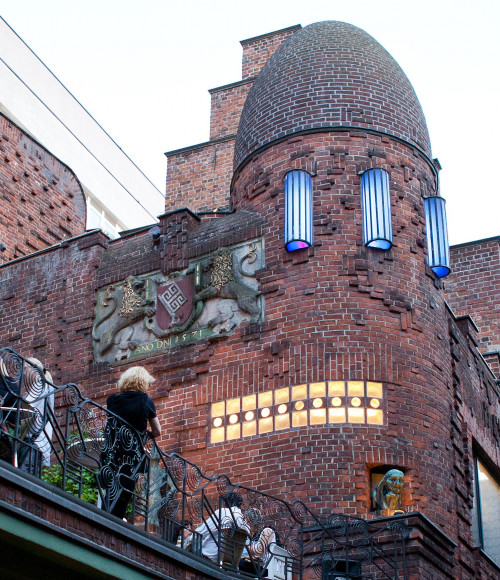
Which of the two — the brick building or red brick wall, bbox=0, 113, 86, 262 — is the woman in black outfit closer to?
the brick building

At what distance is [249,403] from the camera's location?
17016 millimetres

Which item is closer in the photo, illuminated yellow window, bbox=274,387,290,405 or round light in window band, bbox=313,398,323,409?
round light in window band, bbox=313,398,323,409

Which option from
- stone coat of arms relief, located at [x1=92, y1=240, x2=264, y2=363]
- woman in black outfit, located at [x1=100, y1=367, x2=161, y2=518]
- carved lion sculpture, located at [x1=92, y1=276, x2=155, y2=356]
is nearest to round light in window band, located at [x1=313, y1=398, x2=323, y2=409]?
stone coat of arms relief, located at [x1=92, y1=240, x2=264, y2=363]

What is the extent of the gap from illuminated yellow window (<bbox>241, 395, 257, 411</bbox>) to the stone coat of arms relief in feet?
4.20

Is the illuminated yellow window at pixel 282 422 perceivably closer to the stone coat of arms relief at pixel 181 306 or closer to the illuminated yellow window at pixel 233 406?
the illuminated yellow window at pixel 233 406

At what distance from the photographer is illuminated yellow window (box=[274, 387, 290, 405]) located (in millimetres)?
16658

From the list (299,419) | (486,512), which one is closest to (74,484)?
(299,419)

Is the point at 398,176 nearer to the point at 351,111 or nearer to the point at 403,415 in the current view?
the point at 351,111

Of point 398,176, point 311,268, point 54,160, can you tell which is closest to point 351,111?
point 398,176

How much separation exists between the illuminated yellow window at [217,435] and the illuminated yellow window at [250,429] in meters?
0.42

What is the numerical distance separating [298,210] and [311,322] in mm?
1937

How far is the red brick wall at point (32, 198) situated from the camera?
78.0 ft

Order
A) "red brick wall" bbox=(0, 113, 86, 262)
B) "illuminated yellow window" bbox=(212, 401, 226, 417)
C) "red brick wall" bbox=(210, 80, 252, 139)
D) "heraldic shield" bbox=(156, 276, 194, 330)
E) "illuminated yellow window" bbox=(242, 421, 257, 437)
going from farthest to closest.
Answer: "red brick wall" bbox=(210, 80, 252, 139)
"red brick wall" bbox=(0, 113, 86, 262)
"heraldic shield" bbox=(156, 276, 194, 330)
"illuminated yellow window" bbox=(212, 401, 226, 417)
"illuminated yellow window" bbox=(242, 421, 257, 437)

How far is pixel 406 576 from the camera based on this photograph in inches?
583
